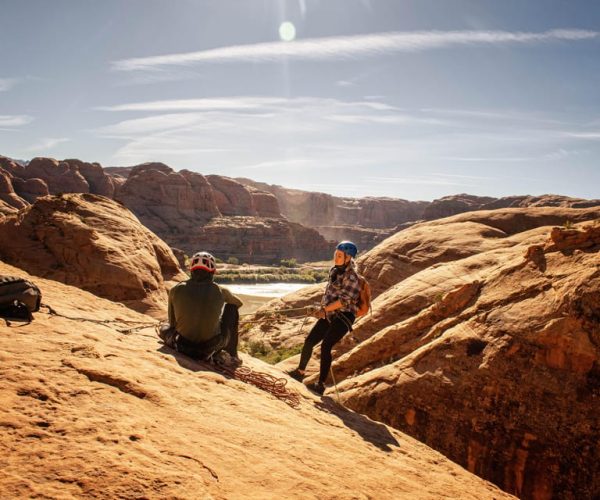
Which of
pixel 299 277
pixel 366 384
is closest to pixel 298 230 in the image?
pixel 299 277

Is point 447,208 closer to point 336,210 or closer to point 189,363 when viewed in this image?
point 336,210

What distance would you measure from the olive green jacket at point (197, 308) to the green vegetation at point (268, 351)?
10.0 m

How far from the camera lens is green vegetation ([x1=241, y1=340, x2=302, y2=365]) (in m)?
16.0

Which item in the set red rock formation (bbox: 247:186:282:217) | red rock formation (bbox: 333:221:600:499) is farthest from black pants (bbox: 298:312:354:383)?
red rock formation (bbox: 247:186:282:217)

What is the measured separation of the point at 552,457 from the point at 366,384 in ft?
10.9

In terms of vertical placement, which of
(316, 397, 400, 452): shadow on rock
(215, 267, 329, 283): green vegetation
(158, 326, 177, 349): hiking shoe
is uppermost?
(158, 326, 177, 349): hiking shoe

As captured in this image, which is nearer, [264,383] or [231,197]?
[264,383]

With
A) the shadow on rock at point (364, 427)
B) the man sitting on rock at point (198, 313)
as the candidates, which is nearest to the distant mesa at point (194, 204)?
the shadow on rock at point (364, 427)

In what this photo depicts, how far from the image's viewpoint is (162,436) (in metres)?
3.30

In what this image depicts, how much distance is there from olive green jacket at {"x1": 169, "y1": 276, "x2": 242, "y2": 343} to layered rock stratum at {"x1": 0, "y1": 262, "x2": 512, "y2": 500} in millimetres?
413

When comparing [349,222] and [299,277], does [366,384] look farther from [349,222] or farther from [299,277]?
[349,222]

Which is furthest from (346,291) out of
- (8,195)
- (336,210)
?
(336,210)

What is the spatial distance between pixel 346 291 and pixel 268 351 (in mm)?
10990

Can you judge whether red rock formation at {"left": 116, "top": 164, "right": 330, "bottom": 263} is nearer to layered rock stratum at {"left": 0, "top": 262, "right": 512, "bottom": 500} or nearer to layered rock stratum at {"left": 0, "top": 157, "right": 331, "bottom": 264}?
layered rock stratum at {"left": 0, "top": 157, "right": 331, "bottom": 264}
